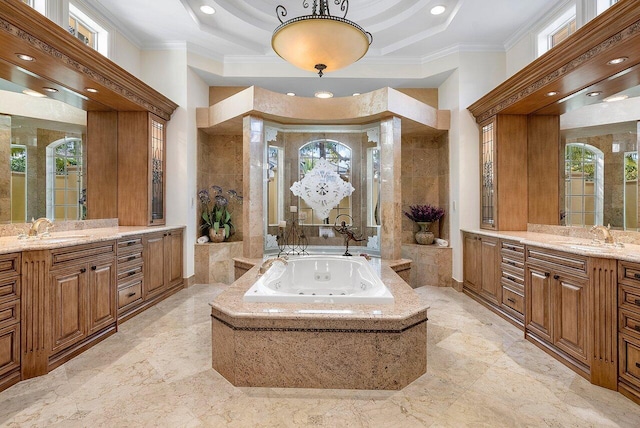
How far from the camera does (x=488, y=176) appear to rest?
4.14m

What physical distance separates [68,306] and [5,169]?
1.40 metres

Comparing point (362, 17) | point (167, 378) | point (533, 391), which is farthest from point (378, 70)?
point (167, 378)

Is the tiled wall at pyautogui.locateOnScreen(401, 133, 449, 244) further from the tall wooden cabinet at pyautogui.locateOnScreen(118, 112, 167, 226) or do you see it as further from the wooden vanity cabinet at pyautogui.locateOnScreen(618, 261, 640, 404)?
the tall wooden cabinet at pyautogui.locateOnScreen(118, 112, 167, 226)

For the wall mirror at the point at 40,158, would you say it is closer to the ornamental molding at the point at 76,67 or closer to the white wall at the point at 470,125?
the ornamental molding at the point at 76,67

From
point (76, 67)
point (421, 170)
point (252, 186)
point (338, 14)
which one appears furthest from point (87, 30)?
point (421, 170)

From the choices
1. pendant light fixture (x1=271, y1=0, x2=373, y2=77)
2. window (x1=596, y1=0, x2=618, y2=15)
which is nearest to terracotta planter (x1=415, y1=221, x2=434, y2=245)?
window (x1=596, y1=0, x2=618, y2=15)

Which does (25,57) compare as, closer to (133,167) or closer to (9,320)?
(133,167)

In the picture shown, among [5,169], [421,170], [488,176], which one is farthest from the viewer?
[421,170]

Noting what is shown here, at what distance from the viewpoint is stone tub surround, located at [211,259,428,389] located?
1.91 meters

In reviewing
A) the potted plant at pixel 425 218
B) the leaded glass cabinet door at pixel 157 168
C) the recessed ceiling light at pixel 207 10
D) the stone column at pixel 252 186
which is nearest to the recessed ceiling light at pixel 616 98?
the potted plant at pixel 425 218

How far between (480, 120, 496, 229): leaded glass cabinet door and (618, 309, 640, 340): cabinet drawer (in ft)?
6.80

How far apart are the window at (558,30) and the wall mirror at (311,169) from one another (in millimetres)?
2183

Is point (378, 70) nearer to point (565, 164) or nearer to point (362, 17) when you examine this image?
point (362, 17)

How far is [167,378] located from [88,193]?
262 centimetres
